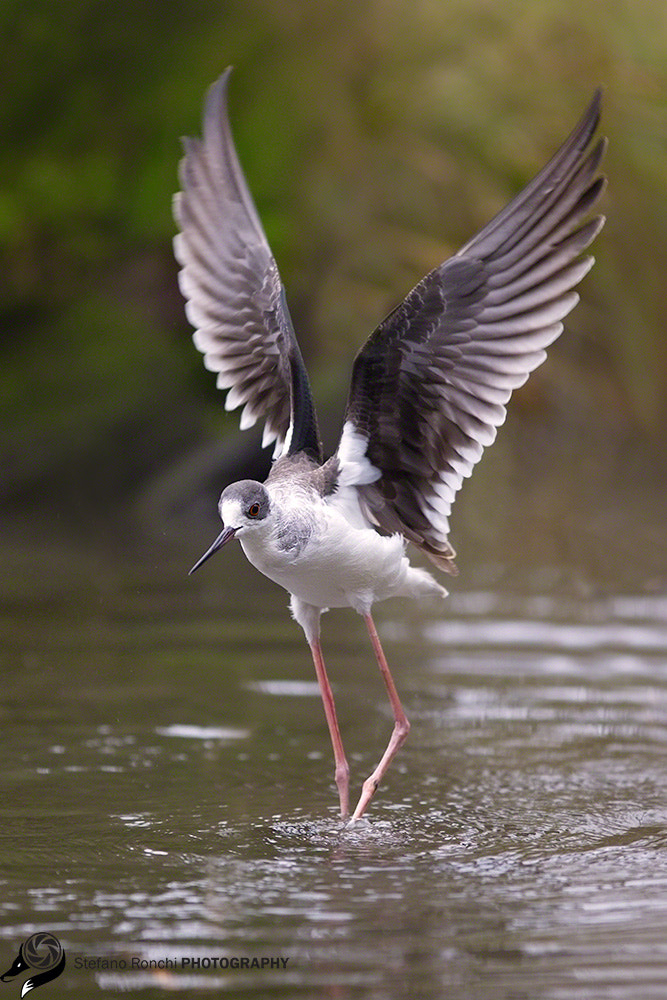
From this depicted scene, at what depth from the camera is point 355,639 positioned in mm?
9234

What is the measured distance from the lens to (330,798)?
623 cm

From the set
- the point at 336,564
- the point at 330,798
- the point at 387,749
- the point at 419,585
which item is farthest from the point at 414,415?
the point at 330,798

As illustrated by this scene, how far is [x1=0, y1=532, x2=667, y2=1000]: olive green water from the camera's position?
13.9 feet

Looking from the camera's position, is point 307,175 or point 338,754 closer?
point 338,754

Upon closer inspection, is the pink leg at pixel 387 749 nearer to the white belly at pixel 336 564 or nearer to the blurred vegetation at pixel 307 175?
the white belly at pixel 336 564

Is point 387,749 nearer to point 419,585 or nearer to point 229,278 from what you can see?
point 419,585

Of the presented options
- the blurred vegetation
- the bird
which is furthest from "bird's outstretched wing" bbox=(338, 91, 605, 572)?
the blurred vegetation

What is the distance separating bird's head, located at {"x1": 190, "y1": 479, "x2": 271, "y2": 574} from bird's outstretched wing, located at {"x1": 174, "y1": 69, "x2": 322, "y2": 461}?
1.42 meters

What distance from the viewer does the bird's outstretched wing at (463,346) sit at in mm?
5590

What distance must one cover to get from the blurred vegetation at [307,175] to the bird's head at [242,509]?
8.46 meters

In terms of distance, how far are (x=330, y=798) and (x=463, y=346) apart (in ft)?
6.05

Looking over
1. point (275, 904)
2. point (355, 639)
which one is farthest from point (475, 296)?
point (355, 639)

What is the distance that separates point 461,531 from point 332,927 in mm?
8787

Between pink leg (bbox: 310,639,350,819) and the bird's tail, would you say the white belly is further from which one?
pink leg (bbox: 310,639,350,819)
